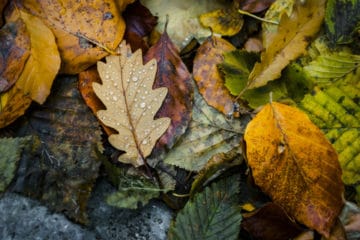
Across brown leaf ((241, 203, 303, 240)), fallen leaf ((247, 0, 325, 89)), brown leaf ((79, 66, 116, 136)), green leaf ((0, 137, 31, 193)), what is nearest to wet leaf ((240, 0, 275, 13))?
fallen leaf ((247, 0, 325, 89))

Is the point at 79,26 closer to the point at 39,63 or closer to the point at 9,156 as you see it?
the point at 39,63

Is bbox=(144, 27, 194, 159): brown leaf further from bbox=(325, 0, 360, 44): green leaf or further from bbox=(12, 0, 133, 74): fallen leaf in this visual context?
bbox=(325, 0, 360, 44): green leaf

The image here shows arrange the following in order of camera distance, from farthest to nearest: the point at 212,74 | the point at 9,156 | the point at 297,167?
the point at 212,74, the point at 9,156, the point at 297,167

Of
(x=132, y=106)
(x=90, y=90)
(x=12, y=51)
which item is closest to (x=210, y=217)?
(x=132, y=106)

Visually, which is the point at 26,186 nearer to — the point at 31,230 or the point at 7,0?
the point at 31,230

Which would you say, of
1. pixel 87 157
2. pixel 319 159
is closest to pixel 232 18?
pixel 319 159

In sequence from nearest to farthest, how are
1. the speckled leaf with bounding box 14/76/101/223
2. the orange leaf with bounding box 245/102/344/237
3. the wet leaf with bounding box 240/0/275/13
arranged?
the orange leaf with bounding box 245/102/344/237
the speckled leaf with bounding box 14/76/101/223
the wet leaf with bounding box 240/0/275/13

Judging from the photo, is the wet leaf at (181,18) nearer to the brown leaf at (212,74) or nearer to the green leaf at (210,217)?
the brown leaf at (212,74)
